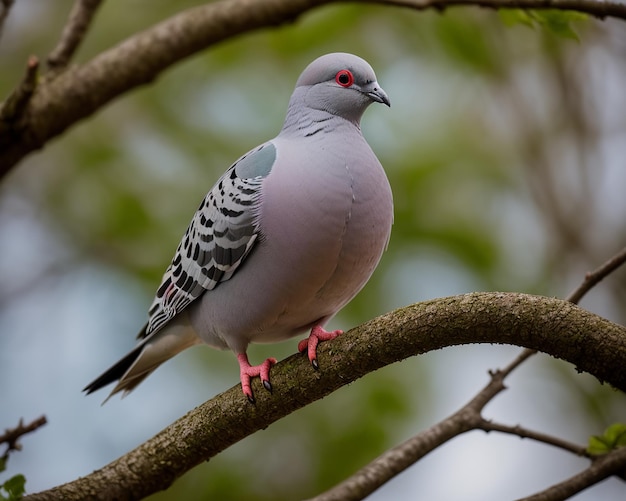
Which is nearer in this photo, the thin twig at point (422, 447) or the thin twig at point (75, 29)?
the thin twig at point (422, 447)

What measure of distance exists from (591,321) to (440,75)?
217 inches

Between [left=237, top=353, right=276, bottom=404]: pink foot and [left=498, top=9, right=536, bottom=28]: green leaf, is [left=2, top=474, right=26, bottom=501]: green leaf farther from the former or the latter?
[left=498, top=9, right=536, bottom=28]: green leaf

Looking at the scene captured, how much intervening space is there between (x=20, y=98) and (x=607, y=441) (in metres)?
3.35

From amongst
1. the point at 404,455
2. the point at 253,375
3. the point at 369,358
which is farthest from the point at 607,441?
the point at 253,375

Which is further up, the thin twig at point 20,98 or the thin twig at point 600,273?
the thin twig at point 20,98

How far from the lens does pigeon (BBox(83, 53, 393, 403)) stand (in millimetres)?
3598

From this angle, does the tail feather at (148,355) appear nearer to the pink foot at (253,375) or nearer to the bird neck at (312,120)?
the pink foot at (253,375)

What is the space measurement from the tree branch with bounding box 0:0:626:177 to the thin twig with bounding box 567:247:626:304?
1.80m

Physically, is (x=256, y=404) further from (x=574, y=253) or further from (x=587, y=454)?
(x=574, y=253)

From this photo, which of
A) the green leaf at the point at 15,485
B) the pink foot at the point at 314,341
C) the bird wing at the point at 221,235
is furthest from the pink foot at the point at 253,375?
the green leaf at the point at 15,485

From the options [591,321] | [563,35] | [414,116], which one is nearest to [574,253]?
[414,116]

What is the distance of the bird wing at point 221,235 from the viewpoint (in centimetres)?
383

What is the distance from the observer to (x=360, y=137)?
3885 millimetres

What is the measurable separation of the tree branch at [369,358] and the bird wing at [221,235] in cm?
56
